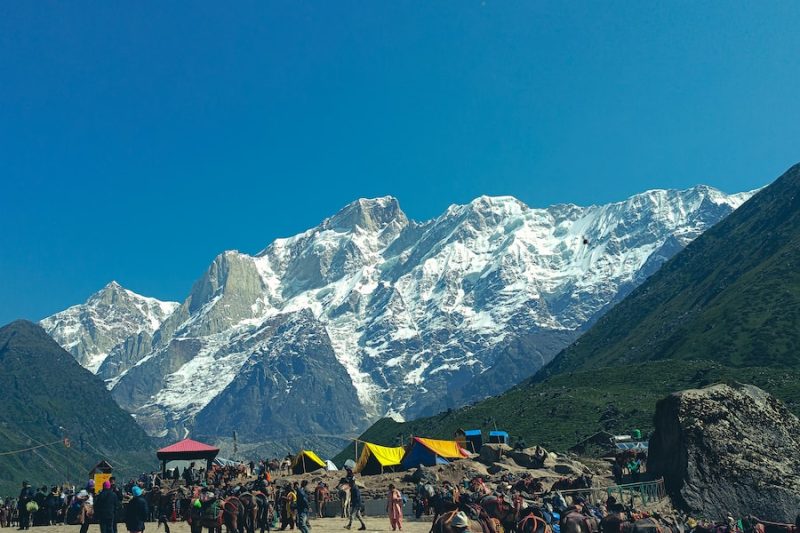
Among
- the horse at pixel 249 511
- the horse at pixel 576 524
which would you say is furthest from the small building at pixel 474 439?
the horse at pixel 576 524

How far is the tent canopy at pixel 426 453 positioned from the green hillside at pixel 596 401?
42.8 metres

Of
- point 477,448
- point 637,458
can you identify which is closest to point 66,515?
point 637,458

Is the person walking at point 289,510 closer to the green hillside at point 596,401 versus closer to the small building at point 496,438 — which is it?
the small building at point 496,438

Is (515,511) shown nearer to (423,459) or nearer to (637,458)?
(637,458)

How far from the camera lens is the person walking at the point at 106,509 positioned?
1005 inches

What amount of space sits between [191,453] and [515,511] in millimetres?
48253

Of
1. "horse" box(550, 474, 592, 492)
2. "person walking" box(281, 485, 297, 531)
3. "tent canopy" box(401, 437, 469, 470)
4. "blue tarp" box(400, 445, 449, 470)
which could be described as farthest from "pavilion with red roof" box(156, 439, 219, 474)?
"horse" box(550, 474, 592, 492)

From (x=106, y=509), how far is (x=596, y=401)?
114 m

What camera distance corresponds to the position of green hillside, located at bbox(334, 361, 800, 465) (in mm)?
110125

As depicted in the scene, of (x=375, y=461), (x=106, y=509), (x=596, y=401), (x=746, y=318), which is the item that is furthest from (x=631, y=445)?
(x=746, y=318)

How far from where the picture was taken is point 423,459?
63188 mm

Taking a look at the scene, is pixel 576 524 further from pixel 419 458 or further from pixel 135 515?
pixel 419 458

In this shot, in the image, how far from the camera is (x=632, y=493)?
127ft

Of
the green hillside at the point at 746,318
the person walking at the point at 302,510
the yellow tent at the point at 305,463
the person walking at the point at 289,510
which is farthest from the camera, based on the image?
the green hillside at the point at 746,318
